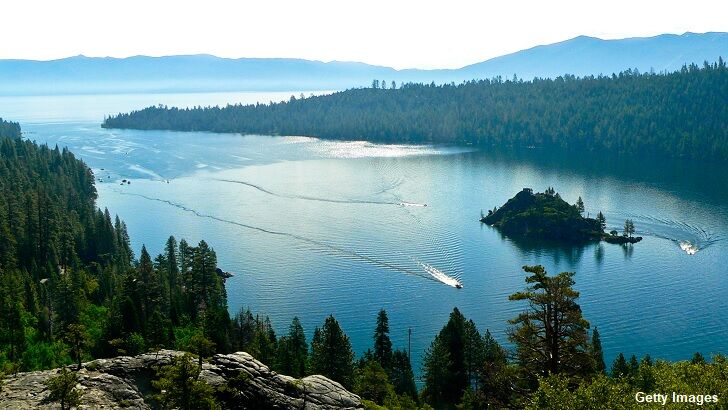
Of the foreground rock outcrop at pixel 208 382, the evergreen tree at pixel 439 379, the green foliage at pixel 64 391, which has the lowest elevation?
the evergreen tree at pixel 439 379

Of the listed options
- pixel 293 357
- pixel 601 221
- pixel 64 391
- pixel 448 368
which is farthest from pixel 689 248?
pixel 64 391

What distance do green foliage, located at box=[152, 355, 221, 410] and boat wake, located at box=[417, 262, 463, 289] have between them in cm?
5815

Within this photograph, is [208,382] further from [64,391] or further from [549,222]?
[549,222]

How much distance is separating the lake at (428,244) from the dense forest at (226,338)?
7.44m

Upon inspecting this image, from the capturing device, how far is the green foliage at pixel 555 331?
31859 millimetres

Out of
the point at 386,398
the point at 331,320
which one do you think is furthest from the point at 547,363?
the point at 331,320

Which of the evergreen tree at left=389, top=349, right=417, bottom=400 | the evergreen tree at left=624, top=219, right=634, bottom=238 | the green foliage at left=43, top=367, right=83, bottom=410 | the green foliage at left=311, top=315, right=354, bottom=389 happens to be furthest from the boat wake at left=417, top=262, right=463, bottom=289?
the green foliage at left=43, top=367, right=83, bottom=410

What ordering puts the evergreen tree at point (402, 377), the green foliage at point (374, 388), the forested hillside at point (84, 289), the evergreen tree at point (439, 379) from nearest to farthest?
1. the green foliage at point (374, 388)
2. the evergreen tree at point (402, 377)
3. the evergreen tree at point (439, 379)
4. the forested hillside at point (84, 289)

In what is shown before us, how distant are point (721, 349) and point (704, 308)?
1107 cm

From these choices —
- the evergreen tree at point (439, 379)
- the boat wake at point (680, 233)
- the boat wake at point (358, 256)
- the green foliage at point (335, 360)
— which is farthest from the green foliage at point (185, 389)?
the boat wake at point (680, 233)

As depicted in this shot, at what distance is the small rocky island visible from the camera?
109m

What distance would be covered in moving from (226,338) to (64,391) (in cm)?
3092

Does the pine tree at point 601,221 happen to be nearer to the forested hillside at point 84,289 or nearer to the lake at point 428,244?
the lake at point 428,244

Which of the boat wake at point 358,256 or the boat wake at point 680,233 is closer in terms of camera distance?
the boat wake at point 358,256
